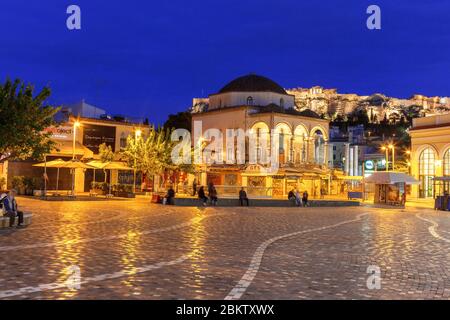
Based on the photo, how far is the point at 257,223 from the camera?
18.1 m

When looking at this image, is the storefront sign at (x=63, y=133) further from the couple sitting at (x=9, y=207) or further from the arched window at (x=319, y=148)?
the couple sitting at (x=9, y=207)

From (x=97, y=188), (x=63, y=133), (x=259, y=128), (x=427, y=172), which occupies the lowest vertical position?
(x=97, y=188)

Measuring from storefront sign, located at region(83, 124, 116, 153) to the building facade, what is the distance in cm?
2773

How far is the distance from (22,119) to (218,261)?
981 cm

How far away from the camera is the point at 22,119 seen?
54.5ft

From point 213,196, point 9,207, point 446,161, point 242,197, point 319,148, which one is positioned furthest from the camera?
point 319,148

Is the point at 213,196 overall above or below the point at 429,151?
below

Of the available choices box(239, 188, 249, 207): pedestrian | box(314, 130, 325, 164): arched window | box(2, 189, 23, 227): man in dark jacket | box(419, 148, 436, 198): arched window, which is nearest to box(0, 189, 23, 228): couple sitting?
box(2, 189, 23, 227): man in dark jacket

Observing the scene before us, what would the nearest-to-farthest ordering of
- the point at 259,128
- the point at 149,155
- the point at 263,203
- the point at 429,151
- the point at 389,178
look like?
the point at 263,203
the point at 389,178
the point at 149,155
the point at 429,151
the point at 259,128

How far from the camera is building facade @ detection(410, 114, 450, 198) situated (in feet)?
150

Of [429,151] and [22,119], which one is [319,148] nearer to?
[429,151]

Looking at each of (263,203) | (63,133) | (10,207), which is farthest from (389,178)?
(10,207)

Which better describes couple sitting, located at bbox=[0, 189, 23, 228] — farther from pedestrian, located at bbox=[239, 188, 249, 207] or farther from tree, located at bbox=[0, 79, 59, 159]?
pedestrian, located at bbox=[239, 188, 249, 207]

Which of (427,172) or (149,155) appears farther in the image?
(427,172)
